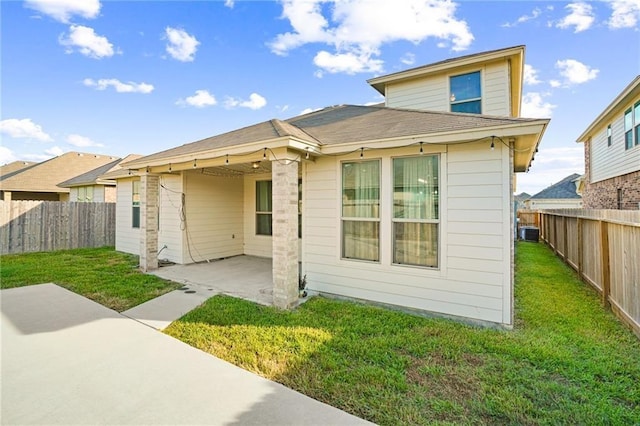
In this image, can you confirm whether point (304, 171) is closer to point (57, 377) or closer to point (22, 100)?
point (57, 377)

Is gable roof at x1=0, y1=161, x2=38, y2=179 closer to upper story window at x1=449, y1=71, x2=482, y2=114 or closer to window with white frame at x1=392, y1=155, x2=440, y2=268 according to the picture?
window with white frame at x1=392, y1=155, x2=440, y2=268

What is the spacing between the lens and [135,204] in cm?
1038

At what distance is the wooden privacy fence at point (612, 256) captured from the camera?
13.1 ft

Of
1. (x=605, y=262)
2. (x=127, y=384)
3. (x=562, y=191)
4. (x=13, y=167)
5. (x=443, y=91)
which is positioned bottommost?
(x=127, y=384)

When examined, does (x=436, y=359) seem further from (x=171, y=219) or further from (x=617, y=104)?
(x=617, y=104)

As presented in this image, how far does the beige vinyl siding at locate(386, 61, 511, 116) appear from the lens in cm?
757

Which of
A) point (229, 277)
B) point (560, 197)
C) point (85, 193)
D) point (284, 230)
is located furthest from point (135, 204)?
point (560, 197)

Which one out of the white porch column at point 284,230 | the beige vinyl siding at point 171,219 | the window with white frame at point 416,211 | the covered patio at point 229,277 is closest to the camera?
the window with white frame at point 416,211

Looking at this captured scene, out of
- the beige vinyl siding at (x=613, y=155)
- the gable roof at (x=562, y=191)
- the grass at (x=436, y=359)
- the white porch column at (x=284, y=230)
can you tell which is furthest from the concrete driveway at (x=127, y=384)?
the gable roof at (x=562, y=191)

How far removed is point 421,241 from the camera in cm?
479

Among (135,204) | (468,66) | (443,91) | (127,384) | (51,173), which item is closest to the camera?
(127,384)

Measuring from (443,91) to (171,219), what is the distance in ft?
28.6

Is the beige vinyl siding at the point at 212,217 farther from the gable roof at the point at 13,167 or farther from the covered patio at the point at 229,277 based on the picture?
the gable roof at the point at 13,167

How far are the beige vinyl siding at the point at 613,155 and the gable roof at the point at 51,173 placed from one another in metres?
29.5
